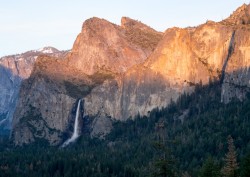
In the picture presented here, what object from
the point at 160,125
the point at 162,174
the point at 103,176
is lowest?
the point at 103,176

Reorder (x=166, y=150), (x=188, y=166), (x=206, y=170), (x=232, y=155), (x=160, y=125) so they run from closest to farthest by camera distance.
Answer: (x=160, y=125) < (x=166, y=150) < (x=232, y=155) < (x=206, y=170) < (x=188, y=166)

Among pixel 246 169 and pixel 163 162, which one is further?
pixel 246 169

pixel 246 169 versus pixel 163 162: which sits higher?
pixel 163 162

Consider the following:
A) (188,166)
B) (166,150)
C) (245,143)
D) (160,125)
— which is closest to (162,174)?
(166,150)

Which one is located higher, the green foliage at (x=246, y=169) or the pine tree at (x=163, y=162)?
the pine tree at (x=163, y=162)

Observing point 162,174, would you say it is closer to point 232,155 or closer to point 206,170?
point 232,155

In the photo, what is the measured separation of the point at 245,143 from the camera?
19850 cm

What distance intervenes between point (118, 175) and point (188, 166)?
24.9m

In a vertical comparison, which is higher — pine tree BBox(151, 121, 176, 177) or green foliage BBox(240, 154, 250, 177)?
pine tree BBox(151, 121, 176, 177)

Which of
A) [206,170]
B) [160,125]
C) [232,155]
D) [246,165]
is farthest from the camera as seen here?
[206,170]

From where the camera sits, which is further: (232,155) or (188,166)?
(188,166)

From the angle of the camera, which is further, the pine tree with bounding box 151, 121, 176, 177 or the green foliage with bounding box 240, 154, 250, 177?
the green foliage with bounding box 240, 154, 250, 177

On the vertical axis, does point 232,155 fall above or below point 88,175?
above

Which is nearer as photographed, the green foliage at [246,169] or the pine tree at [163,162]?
the pine tree at [163,162]
